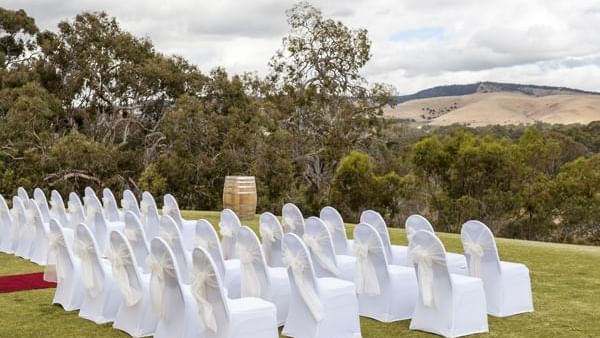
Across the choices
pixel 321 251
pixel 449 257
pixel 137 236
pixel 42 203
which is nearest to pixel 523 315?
pixel 449 257

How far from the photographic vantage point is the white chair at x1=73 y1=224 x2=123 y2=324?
6500mm

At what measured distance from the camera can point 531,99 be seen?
181 ft

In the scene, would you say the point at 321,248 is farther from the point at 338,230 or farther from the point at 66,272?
the point at 66,272

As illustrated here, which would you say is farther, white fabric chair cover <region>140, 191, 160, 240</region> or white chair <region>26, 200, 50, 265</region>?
white fabric chair cover <region>140, 191, 160, 240</region>

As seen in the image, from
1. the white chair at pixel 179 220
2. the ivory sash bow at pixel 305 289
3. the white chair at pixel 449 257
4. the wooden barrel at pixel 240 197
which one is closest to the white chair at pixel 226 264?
the ivory sash bow at pixel 305 289

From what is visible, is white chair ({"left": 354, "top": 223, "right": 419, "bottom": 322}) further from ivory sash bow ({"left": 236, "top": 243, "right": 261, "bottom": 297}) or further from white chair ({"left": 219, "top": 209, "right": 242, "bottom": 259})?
white chair ({"left": 219, "top": 209, "right": 242, "bottom": 259})

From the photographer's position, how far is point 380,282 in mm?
6672

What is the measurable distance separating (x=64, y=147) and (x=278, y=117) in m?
7.93

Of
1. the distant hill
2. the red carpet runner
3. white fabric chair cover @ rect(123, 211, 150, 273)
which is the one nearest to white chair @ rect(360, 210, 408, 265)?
white fabric chair cover @ rect(123, 211, 150, 273)

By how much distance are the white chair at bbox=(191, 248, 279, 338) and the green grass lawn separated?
1156 millimetres

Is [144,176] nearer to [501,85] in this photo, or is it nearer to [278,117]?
[278,117]

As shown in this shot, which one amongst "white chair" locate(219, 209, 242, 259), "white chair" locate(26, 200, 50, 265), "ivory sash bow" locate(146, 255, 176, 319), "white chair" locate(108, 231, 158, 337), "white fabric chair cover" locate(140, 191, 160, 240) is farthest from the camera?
"white fabric chair cover" locate(140, 191, 160, 240)

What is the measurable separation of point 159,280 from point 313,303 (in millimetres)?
1249

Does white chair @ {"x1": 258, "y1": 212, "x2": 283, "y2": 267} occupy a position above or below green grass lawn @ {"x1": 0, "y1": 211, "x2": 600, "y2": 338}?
above
